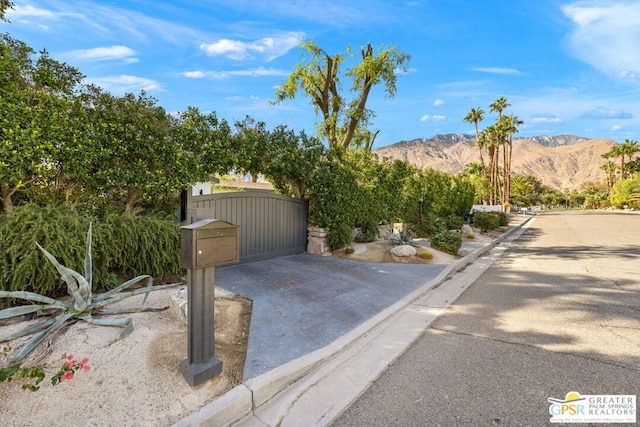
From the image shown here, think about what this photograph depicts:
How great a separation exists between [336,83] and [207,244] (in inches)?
533

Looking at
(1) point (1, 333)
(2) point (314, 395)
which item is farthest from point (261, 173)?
(2) point (314, 395)

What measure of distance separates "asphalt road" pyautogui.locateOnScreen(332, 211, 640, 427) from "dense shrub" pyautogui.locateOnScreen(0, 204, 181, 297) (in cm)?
377

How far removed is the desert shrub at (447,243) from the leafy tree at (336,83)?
567 cm

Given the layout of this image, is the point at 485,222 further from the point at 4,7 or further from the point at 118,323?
the point at 4,7

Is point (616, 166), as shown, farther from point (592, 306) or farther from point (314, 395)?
point (314, 395)

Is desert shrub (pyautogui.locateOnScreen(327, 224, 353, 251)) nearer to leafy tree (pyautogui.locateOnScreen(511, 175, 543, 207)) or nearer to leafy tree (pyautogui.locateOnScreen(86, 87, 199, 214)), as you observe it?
leafy tree (pyautogui.locateOnScreen(86, 87, 199, 214))

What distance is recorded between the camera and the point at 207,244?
2320 millimetres

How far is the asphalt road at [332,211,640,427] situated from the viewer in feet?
7.44

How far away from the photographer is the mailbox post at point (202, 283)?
2.28m

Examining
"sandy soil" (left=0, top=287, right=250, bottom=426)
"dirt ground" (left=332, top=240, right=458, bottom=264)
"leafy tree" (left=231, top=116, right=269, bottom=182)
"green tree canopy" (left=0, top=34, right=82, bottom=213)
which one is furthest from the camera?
"dirt ground" (left=332, top=240, right=458, bottom=264)

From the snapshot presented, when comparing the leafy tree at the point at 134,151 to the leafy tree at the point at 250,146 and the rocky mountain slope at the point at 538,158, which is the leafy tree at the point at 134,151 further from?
the rocky mountain slope at the point at 538,158

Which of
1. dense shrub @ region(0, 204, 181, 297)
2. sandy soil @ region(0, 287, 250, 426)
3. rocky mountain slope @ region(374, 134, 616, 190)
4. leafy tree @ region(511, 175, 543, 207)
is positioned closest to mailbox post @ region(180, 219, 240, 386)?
sandy soil @ region(0, 287, 250, 426)

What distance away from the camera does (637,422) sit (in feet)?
7.07

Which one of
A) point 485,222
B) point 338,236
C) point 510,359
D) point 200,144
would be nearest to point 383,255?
point 338,236
